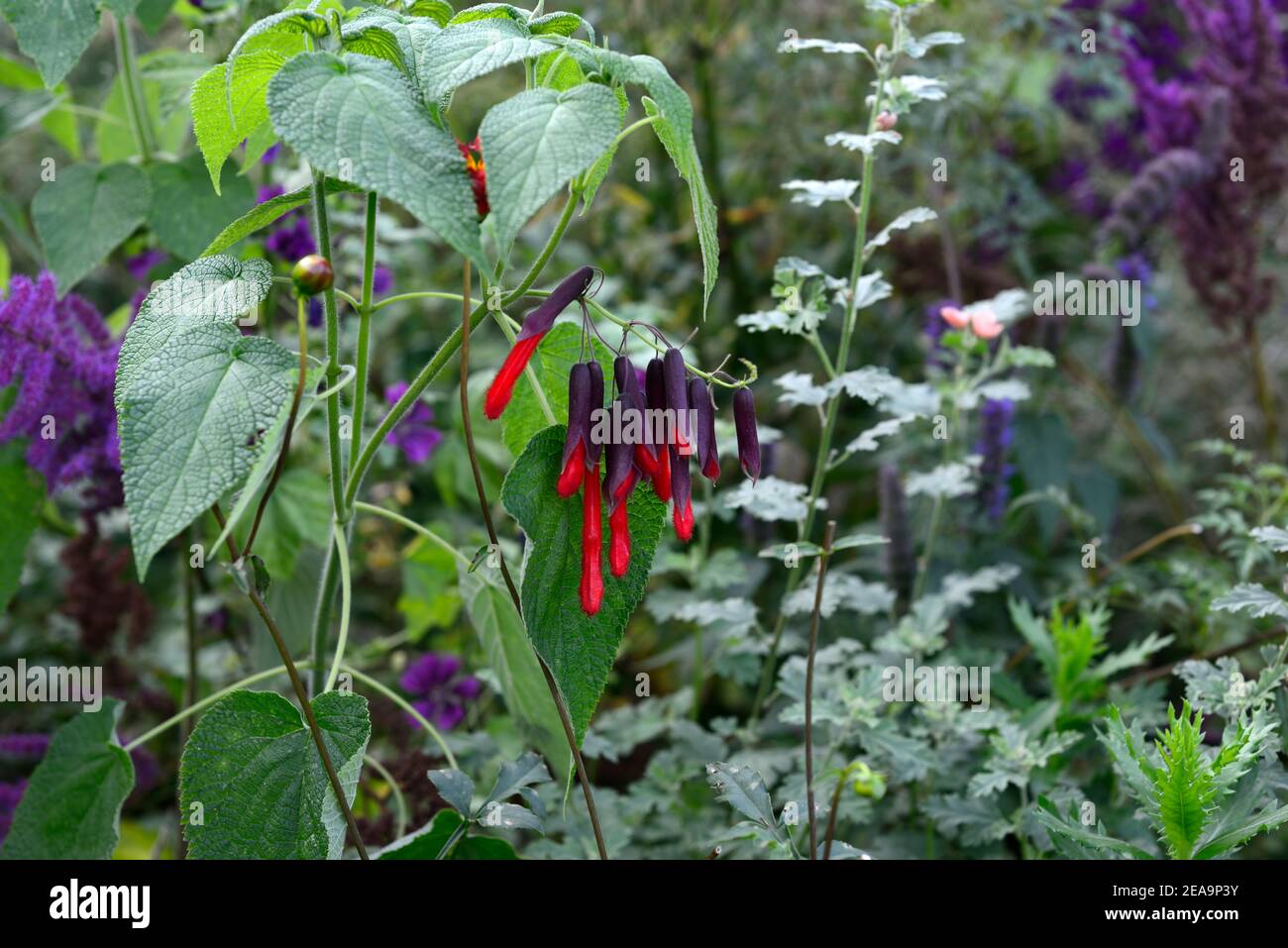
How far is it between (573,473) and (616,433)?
32 mm

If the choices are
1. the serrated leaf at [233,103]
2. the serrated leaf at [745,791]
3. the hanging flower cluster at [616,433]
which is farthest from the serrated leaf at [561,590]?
the serrated leaf at [233,103]

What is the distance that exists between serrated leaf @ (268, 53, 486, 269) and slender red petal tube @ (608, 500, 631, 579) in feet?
0.55

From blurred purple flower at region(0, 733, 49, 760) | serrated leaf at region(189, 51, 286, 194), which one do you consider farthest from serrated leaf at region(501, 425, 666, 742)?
blurred purple flower at region(0, 733, 49, 760)

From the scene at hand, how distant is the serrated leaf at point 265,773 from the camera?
0.64 metres

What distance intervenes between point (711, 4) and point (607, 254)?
0.41 meters

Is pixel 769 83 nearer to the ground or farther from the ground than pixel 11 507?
farther from the ground

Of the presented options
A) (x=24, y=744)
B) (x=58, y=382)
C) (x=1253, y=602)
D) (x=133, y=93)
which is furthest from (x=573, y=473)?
(x=24, y=744)

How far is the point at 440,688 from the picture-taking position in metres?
1.22

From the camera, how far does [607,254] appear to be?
5.85ft

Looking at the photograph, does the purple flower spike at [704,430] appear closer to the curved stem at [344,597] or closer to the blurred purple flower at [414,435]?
the curved stem at [344,597]

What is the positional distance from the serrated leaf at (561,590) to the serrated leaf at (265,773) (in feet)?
0.37

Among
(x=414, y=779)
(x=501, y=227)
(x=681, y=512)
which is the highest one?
(x=501, y=227)
